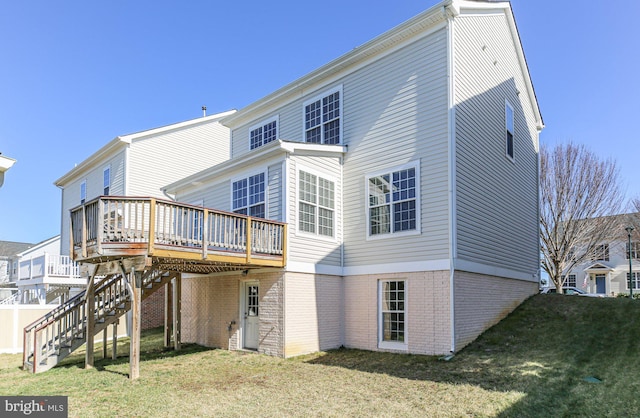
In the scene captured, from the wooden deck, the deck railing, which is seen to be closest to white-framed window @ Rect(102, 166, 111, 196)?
the wooden deck

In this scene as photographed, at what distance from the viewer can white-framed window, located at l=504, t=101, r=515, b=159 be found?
1480 cm

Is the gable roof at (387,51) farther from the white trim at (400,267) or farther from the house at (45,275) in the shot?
the house at (45,275)

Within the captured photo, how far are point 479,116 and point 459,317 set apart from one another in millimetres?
5755

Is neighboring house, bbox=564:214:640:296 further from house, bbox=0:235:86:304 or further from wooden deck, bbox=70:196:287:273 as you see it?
house, bbox=0:235:86:304

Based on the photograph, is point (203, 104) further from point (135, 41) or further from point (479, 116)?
point (479, 116)

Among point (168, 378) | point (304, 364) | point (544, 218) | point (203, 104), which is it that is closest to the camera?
point (168, 378)

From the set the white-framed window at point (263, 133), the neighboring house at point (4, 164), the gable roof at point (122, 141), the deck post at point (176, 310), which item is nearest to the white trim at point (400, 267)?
the deck post at point (176, 310)

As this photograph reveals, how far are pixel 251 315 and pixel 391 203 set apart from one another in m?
5.16

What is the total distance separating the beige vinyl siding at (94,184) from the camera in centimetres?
2173

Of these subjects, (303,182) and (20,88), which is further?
(20,88)

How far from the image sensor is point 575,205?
2259 centimetres

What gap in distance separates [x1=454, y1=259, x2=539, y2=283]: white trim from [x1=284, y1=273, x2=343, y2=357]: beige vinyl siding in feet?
12.1

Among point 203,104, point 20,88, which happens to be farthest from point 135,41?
point 203,104

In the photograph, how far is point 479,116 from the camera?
12.8 metres
